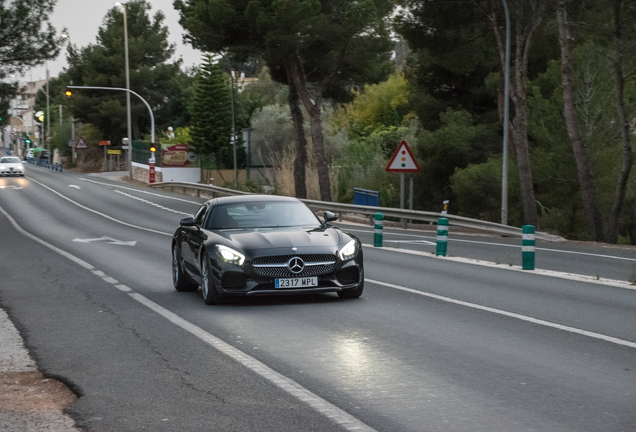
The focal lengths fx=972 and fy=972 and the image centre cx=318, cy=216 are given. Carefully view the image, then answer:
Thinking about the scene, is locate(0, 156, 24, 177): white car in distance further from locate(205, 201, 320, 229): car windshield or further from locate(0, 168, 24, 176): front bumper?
locate(205, 201, 320, 229): car windshield

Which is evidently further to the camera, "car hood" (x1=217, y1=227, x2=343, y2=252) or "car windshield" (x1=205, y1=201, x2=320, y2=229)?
"car windshield" (x1=205, y1=201, x2=320, y2=229)

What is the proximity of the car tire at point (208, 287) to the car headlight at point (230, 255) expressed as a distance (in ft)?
0.92

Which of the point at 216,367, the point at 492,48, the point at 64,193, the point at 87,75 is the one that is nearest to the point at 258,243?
the point at 216,367

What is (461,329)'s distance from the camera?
9688 millimetres

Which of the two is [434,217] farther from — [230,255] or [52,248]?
[230,255]

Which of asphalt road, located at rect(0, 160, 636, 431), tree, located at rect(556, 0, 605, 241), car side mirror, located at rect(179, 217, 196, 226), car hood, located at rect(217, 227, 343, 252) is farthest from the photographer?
tree, located at rect(556, 0, 605, 241)

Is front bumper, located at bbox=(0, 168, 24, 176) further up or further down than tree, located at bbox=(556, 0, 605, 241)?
further down

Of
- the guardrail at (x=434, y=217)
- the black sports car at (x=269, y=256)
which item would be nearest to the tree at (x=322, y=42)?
the guardrail at (x=434, y=217)

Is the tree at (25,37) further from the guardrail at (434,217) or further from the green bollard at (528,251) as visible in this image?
the green bollard at (528,251)

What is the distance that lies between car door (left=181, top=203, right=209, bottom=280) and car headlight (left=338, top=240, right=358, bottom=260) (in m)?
1.84

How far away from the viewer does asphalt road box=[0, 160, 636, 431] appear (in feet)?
20.3

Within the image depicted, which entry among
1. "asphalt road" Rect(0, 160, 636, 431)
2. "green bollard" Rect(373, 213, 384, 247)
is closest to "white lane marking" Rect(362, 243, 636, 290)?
"asphalt road" Rect(0, 160, 636, 431)

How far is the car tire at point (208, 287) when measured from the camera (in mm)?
11504

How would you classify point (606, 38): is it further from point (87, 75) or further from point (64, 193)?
point (87, 75)
